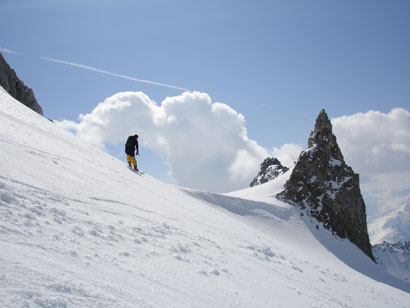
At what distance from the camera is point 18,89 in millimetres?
42188

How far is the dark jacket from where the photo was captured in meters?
18.9

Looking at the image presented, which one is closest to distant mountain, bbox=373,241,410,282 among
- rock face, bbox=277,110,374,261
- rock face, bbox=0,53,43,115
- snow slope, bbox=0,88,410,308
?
rock face, bbox=277,110,374,261

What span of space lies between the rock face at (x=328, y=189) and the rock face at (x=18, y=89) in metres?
36.4

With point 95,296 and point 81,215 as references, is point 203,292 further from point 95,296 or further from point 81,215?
point 81,215

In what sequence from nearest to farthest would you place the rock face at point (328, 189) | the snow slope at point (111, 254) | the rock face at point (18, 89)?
1. the snow slope at point (111, 254)
2. the rock face at point (328, 189)
3. the rock face at point (18, 89)

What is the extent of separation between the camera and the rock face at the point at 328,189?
32.5 m

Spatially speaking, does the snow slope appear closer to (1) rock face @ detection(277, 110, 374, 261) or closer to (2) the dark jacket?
(2) the dark jacket

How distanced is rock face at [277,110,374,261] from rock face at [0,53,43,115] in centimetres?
3638

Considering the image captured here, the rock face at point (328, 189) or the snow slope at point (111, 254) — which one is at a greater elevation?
the rock face at point (328, 189)

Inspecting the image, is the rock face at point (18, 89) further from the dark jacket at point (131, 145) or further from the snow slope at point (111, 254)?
the snow slope at point (111, 254)

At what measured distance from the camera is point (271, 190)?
3444cm

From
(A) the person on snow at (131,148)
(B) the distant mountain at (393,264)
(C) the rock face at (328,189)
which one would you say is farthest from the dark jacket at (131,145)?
(B) the distant mountain at (393,264)

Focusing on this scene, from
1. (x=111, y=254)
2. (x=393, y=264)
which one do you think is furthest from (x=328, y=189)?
(x=111, y=254)

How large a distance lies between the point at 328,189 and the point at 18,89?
43.9 metres
